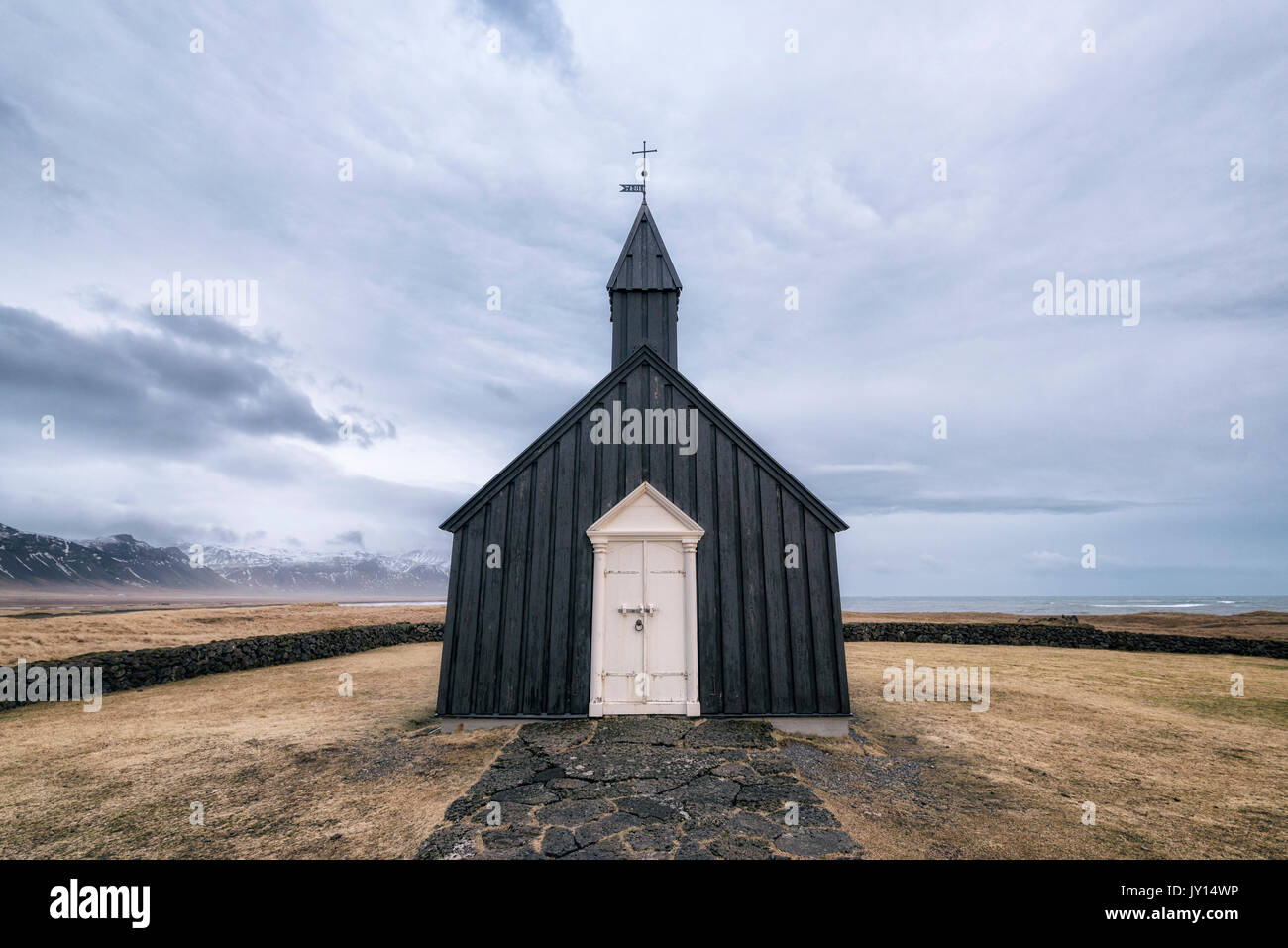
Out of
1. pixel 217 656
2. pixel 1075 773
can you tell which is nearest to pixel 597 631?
pixel 1075 773

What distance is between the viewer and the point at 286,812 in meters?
5.38


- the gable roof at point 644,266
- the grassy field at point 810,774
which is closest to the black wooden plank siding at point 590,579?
the grassy field at point 810,774

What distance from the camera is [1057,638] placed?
22.5 meters

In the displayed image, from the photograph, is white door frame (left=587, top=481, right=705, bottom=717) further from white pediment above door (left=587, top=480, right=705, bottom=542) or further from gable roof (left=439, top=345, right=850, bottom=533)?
gable roof (left=439, top=345, right=850, bottom=533)

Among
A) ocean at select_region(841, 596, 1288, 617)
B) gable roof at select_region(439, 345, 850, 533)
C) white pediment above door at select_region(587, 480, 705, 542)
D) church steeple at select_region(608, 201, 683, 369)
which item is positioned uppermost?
church steeple at select_region(608, 201, 683, 369)

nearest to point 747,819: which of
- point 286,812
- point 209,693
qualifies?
point 286,812

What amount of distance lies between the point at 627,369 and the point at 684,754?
21.2 ft

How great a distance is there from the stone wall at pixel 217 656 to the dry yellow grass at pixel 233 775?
3.95ft

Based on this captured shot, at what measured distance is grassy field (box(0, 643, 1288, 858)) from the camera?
4.78 metres

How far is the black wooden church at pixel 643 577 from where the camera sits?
8.27m

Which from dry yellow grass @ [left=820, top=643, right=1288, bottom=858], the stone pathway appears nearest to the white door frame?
the stone pathway

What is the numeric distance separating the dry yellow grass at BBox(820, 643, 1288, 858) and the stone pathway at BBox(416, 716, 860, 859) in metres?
0.70

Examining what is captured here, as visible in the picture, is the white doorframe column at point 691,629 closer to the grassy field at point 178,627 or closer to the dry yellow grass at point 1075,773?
the dry yellow grass at point 1075,773
